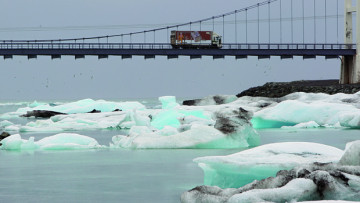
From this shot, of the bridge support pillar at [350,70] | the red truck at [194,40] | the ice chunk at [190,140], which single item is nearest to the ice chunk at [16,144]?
the ice chunk at [190,140]

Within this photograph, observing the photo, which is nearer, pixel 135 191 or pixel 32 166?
pixel 135 191

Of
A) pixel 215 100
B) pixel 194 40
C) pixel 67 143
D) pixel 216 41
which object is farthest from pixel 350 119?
pixel 216 41

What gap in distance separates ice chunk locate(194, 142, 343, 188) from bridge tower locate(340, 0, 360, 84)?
48.7m

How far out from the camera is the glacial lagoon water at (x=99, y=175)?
311 inches

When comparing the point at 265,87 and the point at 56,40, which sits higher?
the point at 56,40

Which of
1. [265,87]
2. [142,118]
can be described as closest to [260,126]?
[142,118]

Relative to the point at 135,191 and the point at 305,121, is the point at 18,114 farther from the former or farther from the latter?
the point at 135,191

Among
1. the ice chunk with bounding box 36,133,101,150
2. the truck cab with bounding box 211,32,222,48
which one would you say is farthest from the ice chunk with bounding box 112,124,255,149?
the truck cab with bounding box 211,32,222,48

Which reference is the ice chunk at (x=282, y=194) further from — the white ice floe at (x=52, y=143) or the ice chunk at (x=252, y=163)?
the white ice floe at (x=52, y=143)

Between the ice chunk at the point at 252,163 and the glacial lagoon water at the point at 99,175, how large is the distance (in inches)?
20.0

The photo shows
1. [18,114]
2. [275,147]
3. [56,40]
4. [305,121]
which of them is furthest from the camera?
[56,40]

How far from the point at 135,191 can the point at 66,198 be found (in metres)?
0.90

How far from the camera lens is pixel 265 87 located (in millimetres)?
63281

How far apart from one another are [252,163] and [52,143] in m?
7.65
